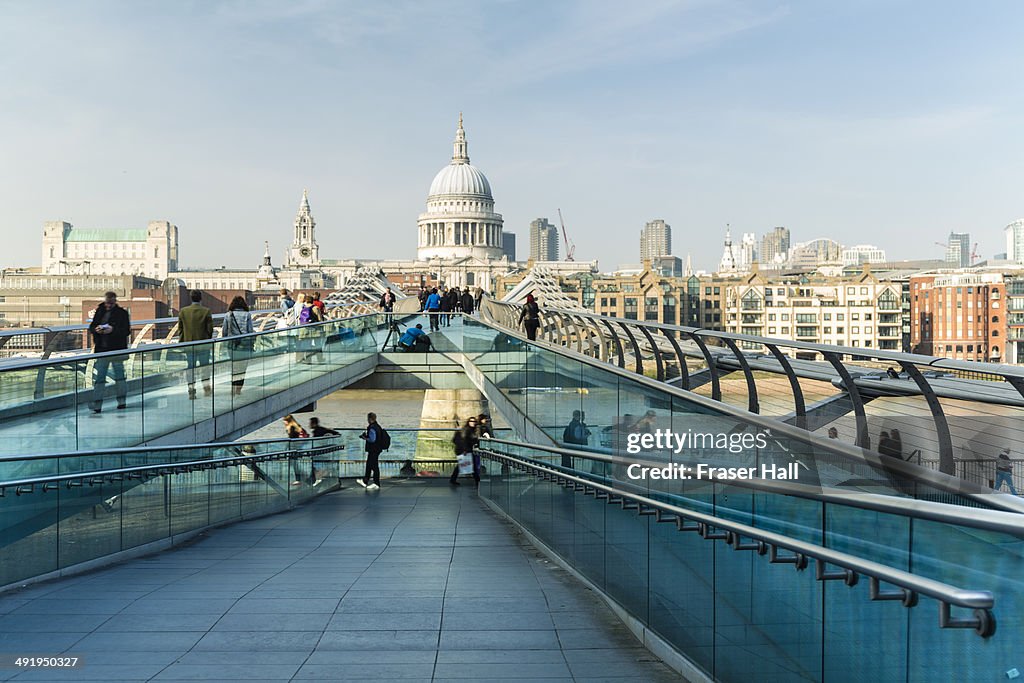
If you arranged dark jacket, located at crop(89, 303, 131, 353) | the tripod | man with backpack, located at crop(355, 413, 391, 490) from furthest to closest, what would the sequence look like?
the tripod < man with backpack, located at crop(355, 413, 391, 490) < dark jacket, located at crop(89, 303, 131, 353)

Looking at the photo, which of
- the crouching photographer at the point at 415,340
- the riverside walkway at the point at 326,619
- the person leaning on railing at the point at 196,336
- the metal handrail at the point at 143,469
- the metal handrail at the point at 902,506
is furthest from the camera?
the crouching photographer at the point at 415,340

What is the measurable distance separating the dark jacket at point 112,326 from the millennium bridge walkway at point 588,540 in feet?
2.63

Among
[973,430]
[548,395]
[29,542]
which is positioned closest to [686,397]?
[973,430]

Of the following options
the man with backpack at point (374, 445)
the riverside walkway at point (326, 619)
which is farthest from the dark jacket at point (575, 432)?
the man with backpack at point (374, 445)

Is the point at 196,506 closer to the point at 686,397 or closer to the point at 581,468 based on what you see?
the point at 581,468

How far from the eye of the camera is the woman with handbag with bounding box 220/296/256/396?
1381cm

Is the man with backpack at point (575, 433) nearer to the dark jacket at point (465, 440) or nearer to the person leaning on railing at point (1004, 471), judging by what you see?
the person leaning on railing at point (1004, 471)

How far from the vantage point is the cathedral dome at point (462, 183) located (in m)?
165

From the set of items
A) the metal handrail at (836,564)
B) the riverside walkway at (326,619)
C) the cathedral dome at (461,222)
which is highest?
the cathedral dome at (461,222)

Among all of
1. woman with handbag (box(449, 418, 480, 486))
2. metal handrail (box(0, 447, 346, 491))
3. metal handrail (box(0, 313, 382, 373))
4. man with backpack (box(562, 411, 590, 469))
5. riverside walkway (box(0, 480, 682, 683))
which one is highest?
metal handrail (box(0, 313, 382, 373))

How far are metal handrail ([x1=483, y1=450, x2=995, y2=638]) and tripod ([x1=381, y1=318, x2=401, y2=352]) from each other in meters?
20.9

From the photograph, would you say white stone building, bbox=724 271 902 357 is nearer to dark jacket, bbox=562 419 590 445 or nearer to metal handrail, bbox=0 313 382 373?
metal handrail, bbox=0 313 382 373

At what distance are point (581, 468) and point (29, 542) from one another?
147 inches

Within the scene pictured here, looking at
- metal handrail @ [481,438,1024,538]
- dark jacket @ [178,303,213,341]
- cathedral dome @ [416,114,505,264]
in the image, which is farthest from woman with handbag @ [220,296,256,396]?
cathedral dome @ [416,114,505,264]
